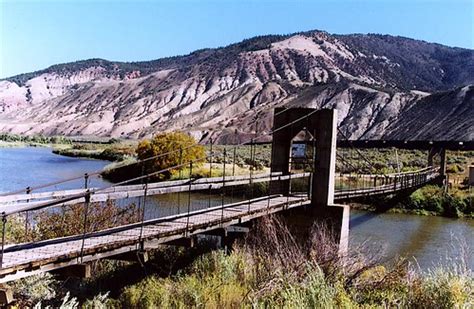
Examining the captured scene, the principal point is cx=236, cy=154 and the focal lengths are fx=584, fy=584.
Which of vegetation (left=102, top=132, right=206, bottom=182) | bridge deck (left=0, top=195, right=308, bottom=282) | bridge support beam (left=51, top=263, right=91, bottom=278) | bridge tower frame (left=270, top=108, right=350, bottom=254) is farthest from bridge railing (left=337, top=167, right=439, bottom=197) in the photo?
vegetation (left=102, top=132, right=206, bottom=182)

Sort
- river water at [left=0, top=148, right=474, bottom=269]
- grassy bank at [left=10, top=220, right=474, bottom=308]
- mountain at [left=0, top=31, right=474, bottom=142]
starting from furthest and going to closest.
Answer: mountain at [left=0, top=31, right=474, bottom=142] → river water at [left=0, top=148, right=474, bottom=269] → grassy bank at [left=10, top=220, right=474, bottom=308]

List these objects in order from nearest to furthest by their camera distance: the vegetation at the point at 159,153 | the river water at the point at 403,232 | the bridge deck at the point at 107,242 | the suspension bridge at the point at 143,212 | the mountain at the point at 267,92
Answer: the bridge deck at the point at 107,242 < the suspension bridge at the point at 143,212 < the river water at the point at 403,232 < the vegetation at the point at 159,153 < the mountain at the point at 267,92

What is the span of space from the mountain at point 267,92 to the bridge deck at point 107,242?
1636 inches

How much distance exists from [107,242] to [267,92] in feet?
273

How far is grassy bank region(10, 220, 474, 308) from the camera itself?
6.45 metres

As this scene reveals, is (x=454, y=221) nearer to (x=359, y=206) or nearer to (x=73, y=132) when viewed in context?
(x=359, y=206)

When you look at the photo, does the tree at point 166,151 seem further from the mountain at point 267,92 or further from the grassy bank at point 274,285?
the grassy bank at point 274,285

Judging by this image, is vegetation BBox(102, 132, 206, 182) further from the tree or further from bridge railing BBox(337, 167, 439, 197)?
bridge railing BBox(337, 167, 439, 197)

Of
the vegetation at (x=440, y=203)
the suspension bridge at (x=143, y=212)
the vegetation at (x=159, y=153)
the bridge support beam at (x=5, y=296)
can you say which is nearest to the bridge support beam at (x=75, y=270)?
the suspension bridge at (x=143, y=212)

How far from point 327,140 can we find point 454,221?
1335 centimetres

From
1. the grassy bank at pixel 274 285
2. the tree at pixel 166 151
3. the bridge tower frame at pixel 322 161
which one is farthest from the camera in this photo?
the tree at pixel 166 151

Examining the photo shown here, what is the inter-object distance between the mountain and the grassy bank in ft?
138

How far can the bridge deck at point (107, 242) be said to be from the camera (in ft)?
18.4

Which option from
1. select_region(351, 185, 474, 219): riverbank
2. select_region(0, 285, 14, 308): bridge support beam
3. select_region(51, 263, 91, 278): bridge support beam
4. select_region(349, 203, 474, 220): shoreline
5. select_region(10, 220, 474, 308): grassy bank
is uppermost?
select_region(51, 263, 91, 278): bridge support beam
